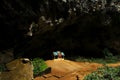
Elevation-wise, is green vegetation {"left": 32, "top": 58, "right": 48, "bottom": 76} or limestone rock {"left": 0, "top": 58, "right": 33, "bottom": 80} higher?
green vegetation {"left": 32, "top": 58, "right": 48, "bottom": 76}

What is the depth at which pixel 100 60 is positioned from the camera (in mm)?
19281

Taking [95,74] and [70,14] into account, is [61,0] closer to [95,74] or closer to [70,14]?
[70,14]

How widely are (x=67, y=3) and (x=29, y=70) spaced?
20.7 ft

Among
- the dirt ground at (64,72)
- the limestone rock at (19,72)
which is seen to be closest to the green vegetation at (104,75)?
the dirt ground at (64,72)

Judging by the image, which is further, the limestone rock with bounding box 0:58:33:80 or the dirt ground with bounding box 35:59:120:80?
the dirt ground with bounding box 35:59:120:80

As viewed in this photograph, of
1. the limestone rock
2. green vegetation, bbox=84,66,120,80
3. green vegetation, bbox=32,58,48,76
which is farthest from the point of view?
green vegetation, bbox=32,58,48,76

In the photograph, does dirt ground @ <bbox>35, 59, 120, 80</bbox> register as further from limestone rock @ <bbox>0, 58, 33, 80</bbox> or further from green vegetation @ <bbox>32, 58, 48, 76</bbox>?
limestone rock @ <bbox>0, 58, 33, 80</bbox>

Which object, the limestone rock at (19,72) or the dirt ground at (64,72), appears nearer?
the limestone rock at (19,72)

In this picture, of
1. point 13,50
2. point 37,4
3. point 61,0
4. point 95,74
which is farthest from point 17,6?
point 95,74

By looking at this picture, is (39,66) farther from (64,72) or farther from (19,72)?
(19,72)

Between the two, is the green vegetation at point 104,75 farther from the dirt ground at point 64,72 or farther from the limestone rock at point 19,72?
the limestone rock at point 19,72

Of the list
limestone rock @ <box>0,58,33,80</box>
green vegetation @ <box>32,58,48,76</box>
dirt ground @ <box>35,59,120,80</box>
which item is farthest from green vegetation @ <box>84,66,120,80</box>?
green vegetation @ <box>32,58,48,76</box>

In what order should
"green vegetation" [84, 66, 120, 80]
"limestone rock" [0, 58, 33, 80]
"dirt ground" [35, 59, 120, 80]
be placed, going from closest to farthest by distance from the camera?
"limestone rock" [0, 58, 33, 80]
"green vegetation" [84, 66, 120, 80]
"dirt ground" [35, 59, 120, 80]

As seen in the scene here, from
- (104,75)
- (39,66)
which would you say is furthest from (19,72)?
(39,66)
